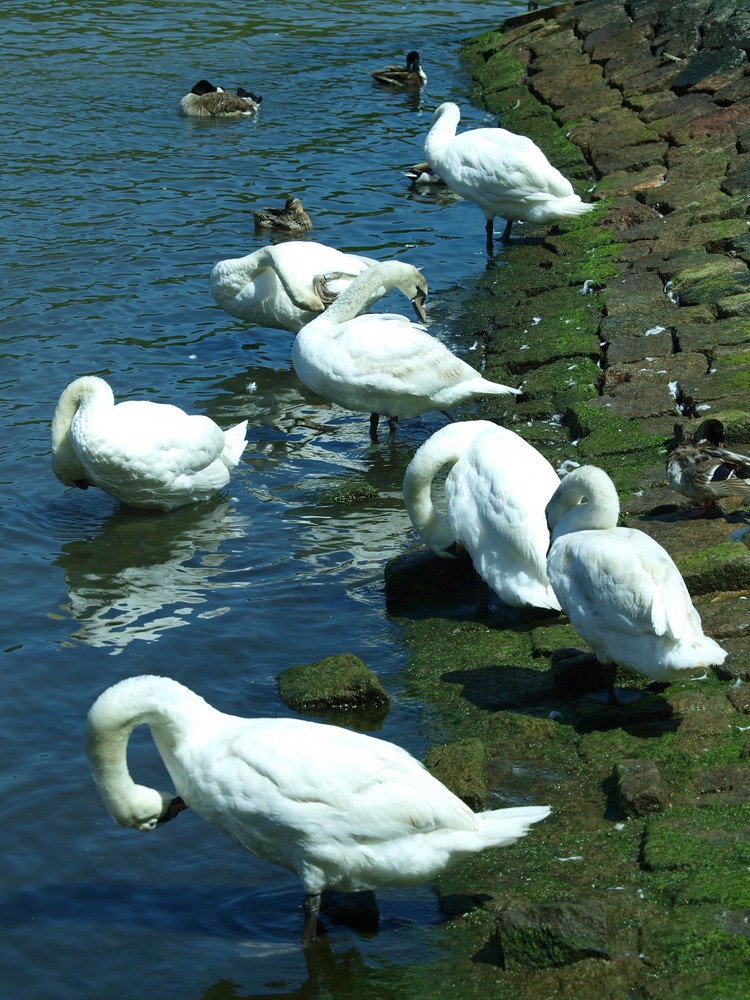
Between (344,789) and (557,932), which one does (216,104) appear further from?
(557,932)

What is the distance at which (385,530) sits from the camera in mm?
8656

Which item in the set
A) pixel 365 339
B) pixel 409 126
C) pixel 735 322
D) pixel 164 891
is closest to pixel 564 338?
pixel 735 322

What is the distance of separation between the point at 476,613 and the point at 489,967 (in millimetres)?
3017

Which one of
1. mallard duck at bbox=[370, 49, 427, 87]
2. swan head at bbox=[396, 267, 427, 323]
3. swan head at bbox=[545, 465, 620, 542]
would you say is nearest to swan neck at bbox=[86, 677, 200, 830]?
swan head at bbox=[545, 465, 620, 542]

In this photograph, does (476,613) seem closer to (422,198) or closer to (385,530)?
(385,530)

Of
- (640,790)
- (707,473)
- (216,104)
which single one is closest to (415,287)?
(707,473)

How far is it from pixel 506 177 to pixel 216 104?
702cm

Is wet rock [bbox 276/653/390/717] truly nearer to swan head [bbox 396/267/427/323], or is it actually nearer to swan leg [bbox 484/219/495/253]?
swan head [bbox 396/267/427/323]

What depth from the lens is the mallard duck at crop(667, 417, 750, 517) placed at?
7059 millimetres

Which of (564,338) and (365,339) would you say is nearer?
(365,339)

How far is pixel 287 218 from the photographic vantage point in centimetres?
1425

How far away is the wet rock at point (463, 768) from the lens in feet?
17.9

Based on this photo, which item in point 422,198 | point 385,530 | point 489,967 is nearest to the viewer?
point 489,967

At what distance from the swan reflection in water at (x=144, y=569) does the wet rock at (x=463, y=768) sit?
7.09ft
